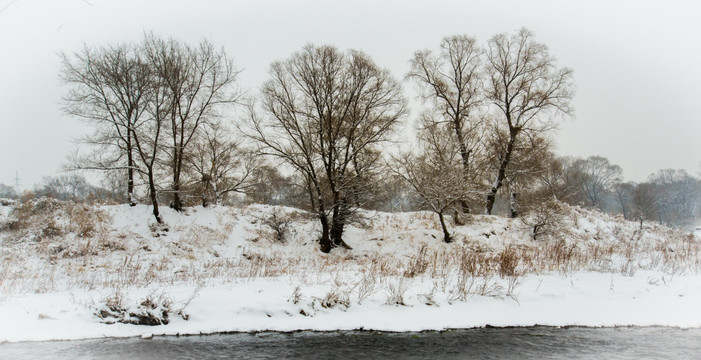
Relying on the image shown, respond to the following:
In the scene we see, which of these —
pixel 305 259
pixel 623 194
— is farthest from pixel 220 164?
pixel 623 194

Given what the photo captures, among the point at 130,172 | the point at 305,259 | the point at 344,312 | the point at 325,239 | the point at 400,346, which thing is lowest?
the point at 400,346

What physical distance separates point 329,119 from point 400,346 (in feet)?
51.2

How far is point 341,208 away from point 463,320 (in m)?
13.3

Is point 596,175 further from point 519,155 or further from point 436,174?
point 436,174

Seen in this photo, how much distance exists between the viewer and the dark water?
22.6 feet

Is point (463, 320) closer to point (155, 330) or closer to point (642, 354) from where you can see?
point (642, 354)

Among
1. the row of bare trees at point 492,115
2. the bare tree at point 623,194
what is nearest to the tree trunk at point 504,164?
the row of bare trees at point 492,115

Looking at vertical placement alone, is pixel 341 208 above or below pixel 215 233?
above

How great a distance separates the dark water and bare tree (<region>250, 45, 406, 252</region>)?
44.4 feet

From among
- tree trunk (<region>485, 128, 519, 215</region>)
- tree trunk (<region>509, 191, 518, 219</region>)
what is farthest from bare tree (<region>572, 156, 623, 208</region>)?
tree trunk (<region>485, 128, 519, 215</region>)

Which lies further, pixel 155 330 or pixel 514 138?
pixel 514 138

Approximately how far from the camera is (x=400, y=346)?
7387 mm

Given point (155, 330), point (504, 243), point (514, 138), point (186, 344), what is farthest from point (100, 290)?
point (514, 138)

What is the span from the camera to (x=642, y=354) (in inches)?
267
